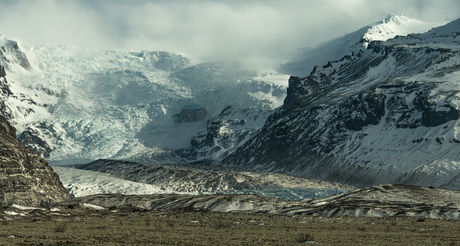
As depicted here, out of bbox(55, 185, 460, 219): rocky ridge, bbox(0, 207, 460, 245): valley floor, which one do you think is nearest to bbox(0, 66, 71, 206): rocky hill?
bbox(55, 185, 460, 219): rocky ridge

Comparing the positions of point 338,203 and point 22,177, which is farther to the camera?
point 22,177

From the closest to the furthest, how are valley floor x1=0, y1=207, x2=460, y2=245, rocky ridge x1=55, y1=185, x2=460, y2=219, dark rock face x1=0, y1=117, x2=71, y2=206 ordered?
valley floor x1=0, y1=207, x2=460, y2=245 → rocky ridge x1=55, y1=185, x2=460, y2=219 → dark rock face x1=0, y1=117, x2=71, y2=206

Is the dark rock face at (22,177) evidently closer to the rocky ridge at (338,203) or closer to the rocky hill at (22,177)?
the rocky hill at (22,177)

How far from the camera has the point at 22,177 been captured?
161 meters

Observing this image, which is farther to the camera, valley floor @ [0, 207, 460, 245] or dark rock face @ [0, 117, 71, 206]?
dark rock face @ [0, 117, 71, 206]

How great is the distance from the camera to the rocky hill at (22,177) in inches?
6156

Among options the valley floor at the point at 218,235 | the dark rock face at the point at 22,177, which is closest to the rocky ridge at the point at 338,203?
the dark rock face at the point at 22,177

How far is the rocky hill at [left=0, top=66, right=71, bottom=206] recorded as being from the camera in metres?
156

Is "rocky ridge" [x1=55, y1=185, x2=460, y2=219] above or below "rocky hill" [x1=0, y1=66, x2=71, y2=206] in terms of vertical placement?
below

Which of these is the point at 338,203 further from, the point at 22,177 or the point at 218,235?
the point at 218,235

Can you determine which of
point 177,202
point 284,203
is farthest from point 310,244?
point 177,202

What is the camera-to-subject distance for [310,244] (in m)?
63.8

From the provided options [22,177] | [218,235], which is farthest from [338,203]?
[218,235]

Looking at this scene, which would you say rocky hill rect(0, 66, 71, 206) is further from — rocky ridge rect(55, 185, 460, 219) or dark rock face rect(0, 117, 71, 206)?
rocky ridge rect(55, 185, 460, 219)
